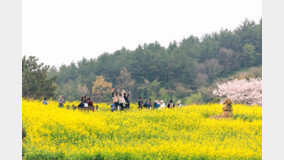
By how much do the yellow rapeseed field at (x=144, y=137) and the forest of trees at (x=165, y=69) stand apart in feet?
104

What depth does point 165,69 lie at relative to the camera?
Answer: 57750mm

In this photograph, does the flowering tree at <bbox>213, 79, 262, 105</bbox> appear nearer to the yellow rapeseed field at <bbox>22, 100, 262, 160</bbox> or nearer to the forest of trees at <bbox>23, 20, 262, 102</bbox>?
the forest of trees at <bbox>23, 20, 262, 102</bbox>

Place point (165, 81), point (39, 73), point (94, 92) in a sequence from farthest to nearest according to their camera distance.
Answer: point (165, 81) → point (94, 92) → point (39, 73)

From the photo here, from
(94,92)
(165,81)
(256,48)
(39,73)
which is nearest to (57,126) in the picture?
(39,73)

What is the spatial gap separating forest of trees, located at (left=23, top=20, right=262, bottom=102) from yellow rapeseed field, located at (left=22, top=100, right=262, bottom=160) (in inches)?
1249

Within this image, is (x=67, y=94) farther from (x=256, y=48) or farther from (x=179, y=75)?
(x=256, y=48)

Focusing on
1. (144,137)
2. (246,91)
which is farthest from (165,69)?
(144,137)

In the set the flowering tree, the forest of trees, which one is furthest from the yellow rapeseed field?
the forest of trees

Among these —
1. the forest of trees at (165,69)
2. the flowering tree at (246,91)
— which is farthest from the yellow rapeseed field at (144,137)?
the forest of trees at (165,69)

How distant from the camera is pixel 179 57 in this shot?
5825 centimetres

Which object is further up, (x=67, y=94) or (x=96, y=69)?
(x=96, y=69)

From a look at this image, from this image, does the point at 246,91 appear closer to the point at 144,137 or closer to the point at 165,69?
the point at 165,69

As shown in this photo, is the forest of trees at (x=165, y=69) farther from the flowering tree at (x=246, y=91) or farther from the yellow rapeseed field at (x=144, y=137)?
the yellow rapeseed field at (x=144, y=137)

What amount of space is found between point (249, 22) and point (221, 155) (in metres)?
64.7
